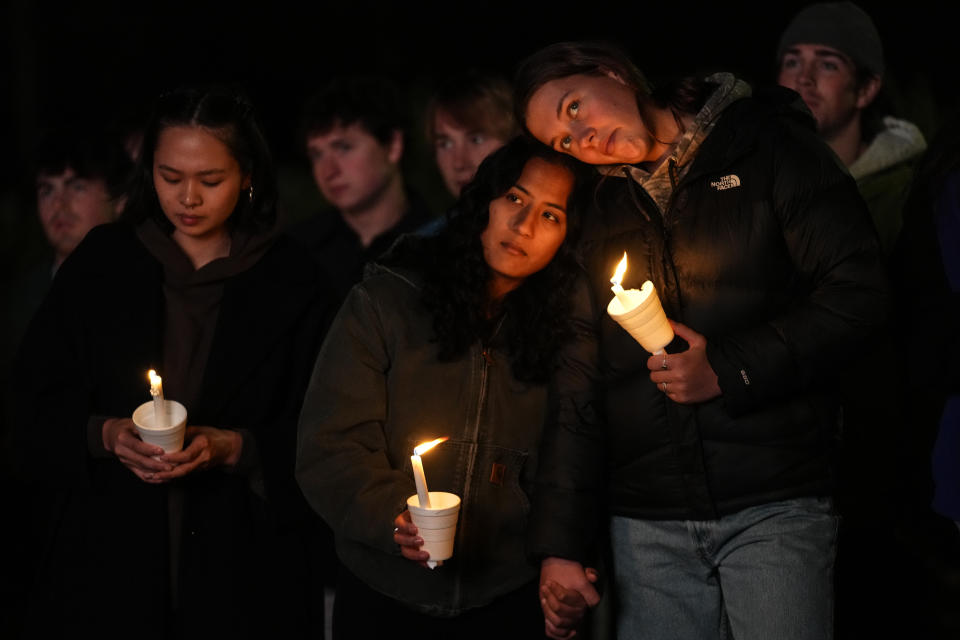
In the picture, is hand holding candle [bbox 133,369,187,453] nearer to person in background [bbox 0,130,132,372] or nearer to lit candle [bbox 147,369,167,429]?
lit candle [bbox 147,369,167,429]

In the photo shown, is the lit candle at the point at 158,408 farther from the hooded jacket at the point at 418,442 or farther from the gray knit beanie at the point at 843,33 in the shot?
the gray knit beanie at the point at 843,33

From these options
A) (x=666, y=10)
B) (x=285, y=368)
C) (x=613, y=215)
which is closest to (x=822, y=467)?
(x=613, y=215)

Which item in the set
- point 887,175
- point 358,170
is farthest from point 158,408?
point 887,175

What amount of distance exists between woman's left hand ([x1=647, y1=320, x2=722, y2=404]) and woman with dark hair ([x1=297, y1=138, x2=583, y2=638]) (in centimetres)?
43

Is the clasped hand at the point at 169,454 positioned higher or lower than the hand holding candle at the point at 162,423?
lower

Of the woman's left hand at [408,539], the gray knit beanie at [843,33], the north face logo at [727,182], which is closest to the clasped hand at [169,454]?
the woman's left hand at [408,539]

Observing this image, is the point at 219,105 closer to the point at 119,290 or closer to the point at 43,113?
the point at 119,290

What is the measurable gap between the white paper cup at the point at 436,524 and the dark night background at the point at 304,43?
12.1 m

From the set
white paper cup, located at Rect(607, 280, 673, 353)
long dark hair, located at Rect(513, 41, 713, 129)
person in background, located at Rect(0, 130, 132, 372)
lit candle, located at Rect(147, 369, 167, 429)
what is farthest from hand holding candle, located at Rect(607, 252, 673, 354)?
person in background, located at Rect(0, 130, 132, 372)

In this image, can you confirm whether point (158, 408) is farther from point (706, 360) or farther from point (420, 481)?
point (706, 360)

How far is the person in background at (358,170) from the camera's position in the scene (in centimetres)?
580

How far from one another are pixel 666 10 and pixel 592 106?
13.5 meters

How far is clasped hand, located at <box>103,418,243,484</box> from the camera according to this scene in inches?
137

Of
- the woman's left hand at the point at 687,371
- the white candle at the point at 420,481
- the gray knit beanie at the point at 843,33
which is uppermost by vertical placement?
the gray knit beanie at the point at 843,33
